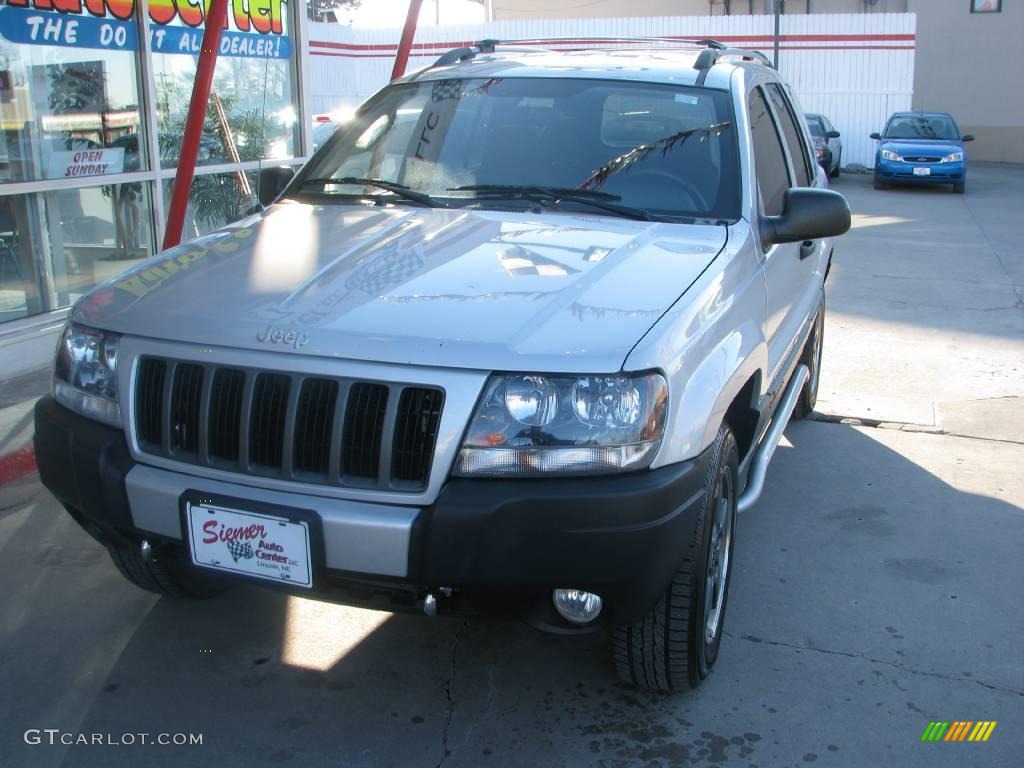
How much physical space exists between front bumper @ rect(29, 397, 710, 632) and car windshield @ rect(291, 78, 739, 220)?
131 centimetres

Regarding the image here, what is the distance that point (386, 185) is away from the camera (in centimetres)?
398

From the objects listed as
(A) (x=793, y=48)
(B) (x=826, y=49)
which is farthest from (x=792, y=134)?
(A) (x=793, y=48)

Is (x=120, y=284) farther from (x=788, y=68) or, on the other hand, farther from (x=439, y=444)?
(x=788, y=68)

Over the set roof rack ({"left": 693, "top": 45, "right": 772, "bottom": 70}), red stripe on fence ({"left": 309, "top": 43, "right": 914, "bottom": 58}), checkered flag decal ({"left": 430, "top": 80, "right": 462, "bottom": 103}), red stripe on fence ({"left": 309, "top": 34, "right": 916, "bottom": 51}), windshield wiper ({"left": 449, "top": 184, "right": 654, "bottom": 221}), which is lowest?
windshield wiper ({"left": 449, "top": 184, "right": 654, "bottom": 221})

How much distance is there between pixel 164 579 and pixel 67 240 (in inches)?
162

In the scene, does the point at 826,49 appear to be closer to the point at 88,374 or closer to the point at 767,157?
the point at 767,157

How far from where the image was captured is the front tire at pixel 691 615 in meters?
2.91

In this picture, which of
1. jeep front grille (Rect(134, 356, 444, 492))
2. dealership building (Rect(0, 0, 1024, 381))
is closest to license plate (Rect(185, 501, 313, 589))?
jeep front grille (Rect(134, 356, 444, 492))

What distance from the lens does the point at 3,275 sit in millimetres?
6504

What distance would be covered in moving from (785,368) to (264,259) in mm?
Answer: 2232

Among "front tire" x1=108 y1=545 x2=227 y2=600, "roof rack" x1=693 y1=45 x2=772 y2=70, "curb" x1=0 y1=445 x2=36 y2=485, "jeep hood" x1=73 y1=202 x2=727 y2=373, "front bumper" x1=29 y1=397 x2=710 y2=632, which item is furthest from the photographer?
"curb" x1=0 y1=445 x2=36 y2=485

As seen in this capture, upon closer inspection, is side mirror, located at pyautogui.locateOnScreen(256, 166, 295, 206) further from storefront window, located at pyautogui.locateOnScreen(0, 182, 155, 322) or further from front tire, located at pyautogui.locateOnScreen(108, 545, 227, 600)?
storefront window, located at pyautogui.locateOnScreen(0, 182, 155, 322)

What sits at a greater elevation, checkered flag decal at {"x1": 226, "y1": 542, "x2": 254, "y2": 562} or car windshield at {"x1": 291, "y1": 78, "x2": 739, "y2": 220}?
car windshield at {"x1": 291, "y1": 78, "x2": 739, "y2": 220}

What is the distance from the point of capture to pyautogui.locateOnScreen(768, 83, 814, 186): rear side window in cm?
489
